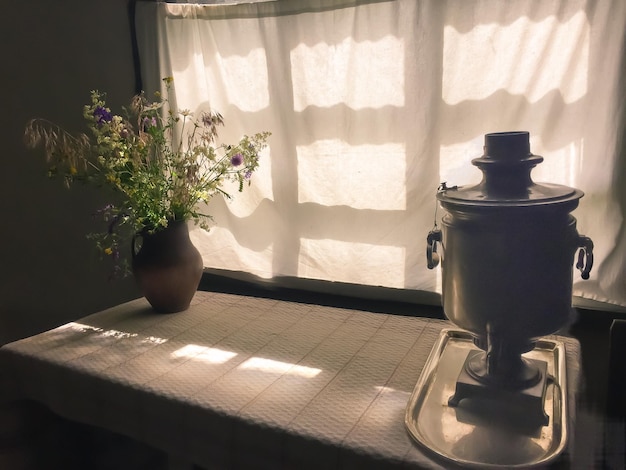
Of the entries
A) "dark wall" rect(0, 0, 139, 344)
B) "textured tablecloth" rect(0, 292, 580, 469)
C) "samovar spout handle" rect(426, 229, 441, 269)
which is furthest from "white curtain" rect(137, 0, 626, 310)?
"samovar spout handle" rect(426, 229, 441, 269)

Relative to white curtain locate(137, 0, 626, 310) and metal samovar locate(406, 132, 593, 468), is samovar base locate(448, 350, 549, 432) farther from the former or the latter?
white curtain locate(137, 0, 626, 310)

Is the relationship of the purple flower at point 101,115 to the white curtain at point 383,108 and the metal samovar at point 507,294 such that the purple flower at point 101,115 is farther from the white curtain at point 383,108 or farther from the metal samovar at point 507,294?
the metal samovar at point 507,294

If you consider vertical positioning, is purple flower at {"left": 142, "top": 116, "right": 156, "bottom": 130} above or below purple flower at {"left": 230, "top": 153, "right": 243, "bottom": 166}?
above

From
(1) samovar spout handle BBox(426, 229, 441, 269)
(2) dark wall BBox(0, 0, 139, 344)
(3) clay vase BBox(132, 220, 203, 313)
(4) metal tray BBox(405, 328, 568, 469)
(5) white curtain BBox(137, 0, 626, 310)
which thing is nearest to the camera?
(4) metal tray BBox(405, 328, 568, 469)

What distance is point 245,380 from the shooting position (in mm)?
1083

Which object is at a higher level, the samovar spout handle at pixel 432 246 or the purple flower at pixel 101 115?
the purple flower at pixel 101 115

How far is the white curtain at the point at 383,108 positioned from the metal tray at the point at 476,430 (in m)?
0.43

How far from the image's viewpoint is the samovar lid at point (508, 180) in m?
0.86

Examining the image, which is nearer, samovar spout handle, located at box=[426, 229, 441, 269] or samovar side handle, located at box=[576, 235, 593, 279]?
samovar side handle, located at box=[576, 235, 593, 279]

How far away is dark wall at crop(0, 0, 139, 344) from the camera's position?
162cm

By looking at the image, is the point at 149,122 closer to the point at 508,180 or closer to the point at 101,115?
the point at 101,115

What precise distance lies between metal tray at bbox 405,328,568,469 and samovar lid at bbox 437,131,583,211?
37 cm

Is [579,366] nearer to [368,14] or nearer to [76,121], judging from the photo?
[368,14]

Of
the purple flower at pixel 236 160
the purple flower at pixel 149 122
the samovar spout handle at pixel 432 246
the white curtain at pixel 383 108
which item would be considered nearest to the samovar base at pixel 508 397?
the samovar spout handle at pixel 432 246
